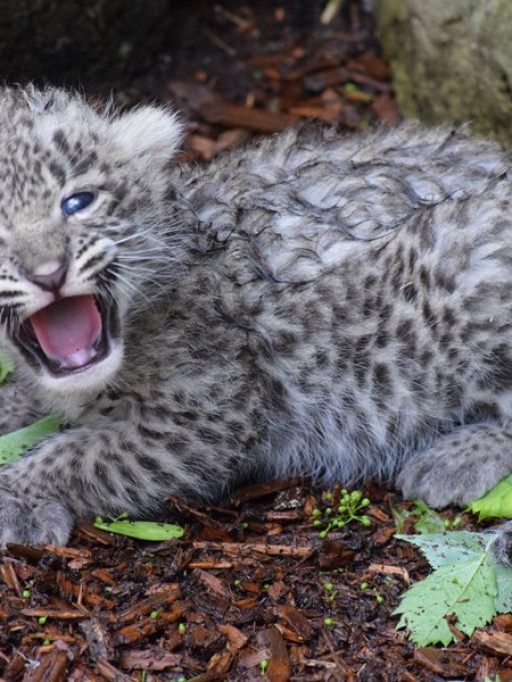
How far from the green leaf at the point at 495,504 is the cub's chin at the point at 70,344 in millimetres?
1614

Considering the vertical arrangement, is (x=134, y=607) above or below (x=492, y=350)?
below

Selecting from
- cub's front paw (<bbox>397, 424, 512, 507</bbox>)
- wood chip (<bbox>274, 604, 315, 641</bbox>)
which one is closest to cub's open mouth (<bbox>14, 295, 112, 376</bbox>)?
wood chip (<bbox>274, 604, 315, 641</bbox>)

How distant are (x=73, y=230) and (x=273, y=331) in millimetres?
1128

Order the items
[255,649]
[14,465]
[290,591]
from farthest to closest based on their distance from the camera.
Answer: [14,465]
[290,591]
[255,649]

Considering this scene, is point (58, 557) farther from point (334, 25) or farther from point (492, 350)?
point (334, 25)

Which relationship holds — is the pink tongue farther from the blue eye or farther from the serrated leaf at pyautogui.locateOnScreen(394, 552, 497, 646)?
the serrated leaf at pyautogui.locateOnScreen(394, 552, 497, 646)

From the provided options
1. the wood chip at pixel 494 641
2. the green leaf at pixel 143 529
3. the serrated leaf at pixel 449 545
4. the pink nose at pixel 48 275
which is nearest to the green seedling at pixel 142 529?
the green leaf at pixel 143 529

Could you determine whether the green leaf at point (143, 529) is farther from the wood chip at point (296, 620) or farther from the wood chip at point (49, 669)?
the wood chip at point (49, 669)

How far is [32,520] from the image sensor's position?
436 cm

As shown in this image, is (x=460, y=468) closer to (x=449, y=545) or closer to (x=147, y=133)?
(x=449, y=545)

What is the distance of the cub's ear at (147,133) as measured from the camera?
444 centimetres

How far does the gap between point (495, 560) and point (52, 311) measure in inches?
76.5

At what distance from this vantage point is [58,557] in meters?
4.17

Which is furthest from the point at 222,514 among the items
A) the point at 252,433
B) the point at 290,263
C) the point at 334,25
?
the point at 334,25
